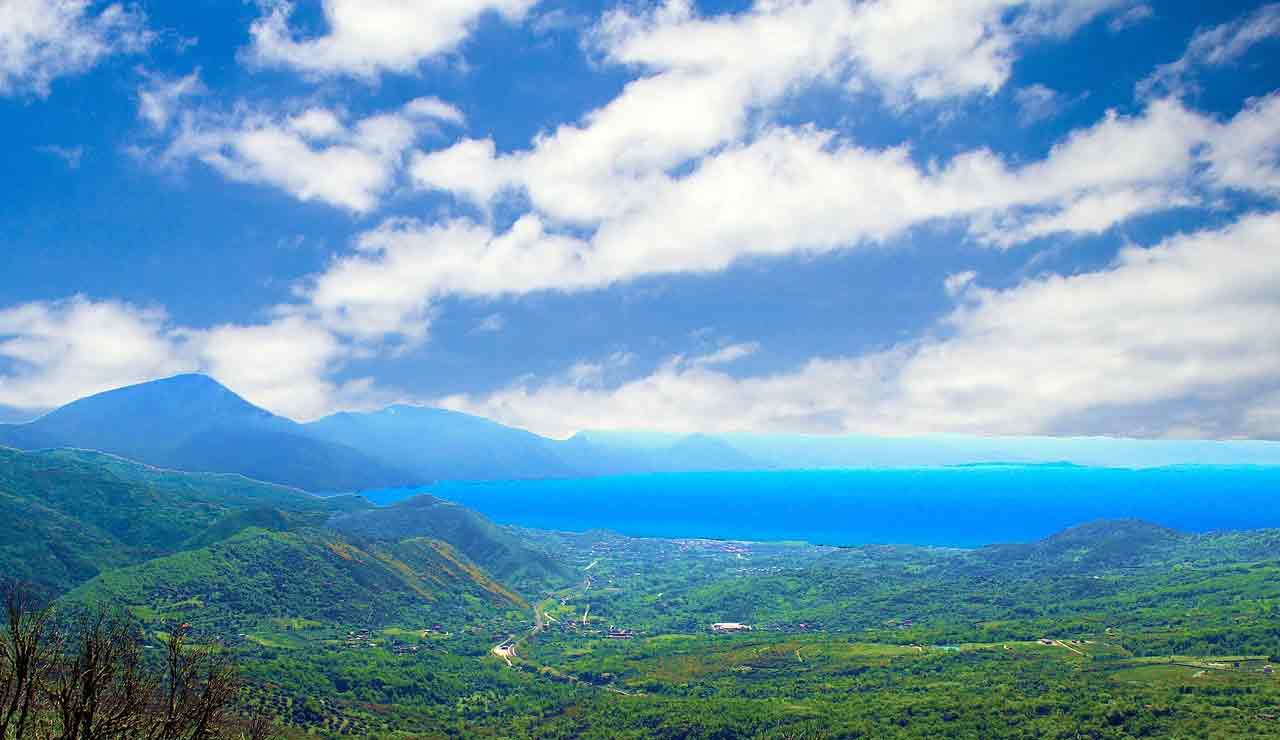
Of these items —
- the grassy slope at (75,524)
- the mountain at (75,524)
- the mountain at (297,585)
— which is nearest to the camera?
the mountain at (297,585)

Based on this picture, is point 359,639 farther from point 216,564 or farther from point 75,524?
point 75,524

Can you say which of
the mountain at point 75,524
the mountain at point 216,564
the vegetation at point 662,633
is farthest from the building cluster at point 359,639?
the mountain at point 75,524

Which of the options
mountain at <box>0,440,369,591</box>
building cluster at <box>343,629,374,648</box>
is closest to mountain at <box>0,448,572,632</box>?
mountain at <box>0,440,369,591</box>

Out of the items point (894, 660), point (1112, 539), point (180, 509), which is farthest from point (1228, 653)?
point (180, 509)

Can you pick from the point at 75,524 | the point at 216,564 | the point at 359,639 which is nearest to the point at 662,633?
the point at 359,639

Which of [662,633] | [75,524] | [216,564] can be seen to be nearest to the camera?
[216,564]

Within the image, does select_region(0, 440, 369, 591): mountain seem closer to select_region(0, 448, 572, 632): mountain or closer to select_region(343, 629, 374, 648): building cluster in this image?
select_region(0, 448, 572, 632): mountain

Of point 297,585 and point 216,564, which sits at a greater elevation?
point 216,564

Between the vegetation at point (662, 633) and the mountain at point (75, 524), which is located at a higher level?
the mountain at point (75, 524)

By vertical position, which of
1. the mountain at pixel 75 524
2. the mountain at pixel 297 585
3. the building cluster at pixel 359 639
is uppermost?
the mountain at pixel 75 524

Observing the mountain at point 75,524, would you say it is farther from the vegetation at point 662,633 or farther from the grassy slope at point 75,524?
the vegetation at point 662,633

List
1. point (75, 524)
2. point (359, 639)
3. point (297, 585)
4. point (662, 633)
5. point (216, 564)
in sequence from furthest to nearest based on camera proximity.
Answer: point (75, 524)
point (662, 633)
point (297, 585)
point (216, 564)
point (359, 639)
